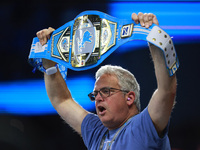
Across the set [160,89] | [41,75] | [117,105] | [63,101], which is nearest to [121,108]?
[117,105]

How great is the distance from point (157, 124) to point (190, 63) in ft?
6.03

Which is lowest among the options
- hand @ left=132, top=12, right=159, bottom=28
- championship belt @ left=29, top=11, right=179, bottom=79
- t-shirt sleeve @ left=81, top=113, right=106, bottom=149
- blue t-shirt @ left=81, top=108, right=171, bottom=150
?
t-shirt sleeve @ left=81, top=113, right=106, bottom=149

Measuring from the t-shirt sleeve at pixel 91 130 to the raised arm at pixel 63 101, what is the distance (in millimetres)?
51

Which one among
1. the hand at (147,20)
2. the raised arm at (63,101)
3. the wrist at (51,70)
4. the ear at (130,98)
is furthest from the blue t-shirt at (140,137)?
the wrist at (51,70)

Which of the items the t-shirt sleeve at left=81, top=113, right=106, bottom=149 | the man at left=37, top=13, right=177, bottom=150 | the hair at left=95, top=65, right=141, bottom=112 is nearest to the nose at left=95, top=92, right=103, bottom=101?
the man at left=37, top=13, right=177, bottom=150

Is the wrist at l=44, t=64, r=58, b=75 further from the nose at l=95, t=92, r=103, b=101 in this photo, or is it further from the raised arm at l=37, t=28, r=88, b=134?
the nose at l=95, t=92, r=103, b=101

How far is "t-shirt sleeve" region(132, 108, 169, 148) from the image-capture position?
145 centimetres

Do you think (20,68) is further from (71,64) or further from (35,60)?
(71,64)

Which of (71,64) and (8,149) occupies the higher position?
(71,64)

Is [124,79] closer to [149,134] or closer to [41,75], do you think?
[149,134]

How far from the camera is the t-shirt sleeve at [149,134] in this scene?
1446 millimetres

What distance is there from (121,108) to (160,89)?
1.23 ft

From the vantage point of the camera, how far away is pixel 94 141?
1.84 metres

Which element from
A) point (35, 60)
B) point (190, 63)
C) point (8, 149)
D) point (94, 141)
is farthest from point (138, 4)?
point (8, 149)
